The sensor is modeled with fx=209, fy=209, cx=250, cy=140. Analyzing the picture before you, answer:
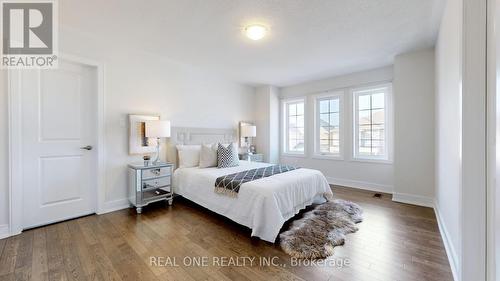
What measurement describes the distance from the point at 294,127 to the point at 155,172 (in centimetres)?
353

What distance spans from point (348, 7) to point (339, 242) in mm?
2389

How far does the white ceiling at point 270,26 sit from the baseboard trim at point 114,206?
2303mm

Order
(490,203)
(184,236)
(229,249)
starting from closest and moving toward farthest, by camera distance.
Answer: (490,203), (229,249), (184,236)

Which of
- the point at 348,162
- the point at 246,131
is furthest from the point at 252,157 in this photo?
the point at 348,162

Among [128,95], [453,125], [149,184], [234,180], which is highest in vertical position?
[128,95]

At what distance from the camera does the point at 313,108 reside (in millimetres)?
4992

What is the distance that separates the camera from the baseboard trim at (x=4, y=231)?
7.21 ft

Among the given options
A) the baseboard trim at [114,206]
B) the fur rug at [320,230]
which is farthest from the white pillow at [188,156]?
the fur rug at [320,230]

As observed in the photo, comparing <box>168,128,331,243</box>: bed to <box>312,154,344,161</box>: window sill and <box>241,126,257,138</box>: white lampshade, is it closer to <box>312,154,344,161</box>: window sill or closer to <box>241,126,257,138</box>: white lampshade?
<box>312,154,344,161</box>: window sill

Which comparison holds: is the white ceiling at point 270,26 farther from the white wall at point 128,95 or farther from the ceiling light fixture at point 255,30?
the white wall at point 128,95

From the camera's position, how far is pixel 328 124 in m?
4.81

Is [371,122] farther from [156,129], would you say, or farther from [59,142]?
[59,142]

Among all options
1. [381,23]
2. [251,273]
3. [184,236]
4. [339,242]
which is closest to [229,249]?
[251,273]

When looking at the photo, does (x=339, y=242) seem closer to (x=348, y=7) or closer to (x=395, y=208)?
(x=395, y=208)
